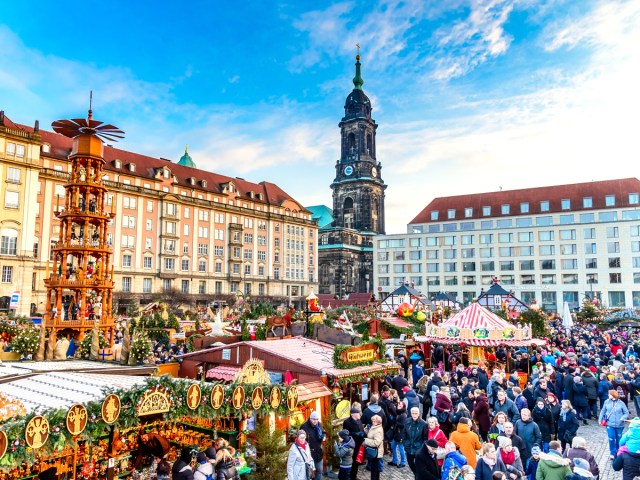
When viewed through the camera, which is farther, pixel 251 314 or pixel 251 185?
pixel 251 185

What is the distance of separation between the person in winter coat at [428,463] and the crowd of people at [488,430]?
2cm

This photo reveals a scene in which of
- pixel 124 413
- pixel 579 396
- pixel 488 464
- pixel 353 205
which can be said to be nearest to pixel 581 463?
pixel 488 464

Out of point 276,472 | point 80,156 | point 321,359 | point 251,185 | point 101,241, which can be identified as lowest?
point 276,472

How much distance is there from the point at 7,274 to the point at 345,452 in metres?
41.8

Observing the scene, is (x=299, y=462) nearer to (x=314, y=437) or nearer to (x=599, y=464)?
(x=314, y=437)

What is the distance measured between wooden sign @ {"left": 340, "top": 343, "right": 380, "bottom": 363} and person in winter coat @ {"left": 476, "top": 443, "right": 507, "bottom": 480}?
20.0 feet

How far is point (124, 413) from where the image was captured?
294 inches

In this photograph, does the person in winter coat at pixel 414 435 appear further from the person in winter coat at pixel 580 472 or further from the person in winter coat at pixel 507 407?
the person in winter coat at pixel 580 472

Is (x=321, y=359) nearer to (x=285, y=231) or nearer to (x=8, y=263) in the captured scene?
(x=8, y=263)

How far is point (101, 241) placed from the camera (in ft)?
59.9

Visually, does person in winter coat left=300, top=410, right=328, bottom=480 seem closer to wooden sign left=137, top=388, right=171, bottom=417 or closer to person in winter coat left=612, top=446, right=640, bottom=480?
wooden sign left=137, top=388, right=171, bottom=417

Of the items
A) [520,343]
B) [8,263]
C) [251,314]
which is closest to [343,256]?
[8,263]

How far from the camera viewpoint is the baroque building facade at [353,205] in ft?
A: 286

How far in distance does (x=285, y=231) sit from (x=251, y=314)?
47323 mm
